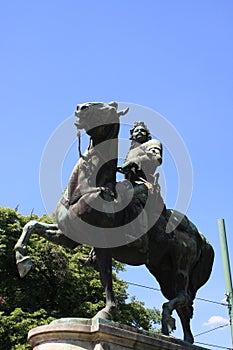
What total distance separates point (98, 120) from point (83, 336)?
333cm

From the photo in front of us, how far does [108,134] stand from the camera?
9.51 m

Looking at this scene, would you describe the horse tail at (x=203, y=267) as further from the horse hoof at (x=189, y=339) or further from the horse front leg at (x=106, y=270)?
the horse front leg at (x=106, y=270)

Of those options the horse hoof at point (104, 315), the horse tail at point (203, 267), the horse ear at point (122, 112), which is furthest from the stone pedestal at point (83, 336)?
the horse ear at point (122, 112)

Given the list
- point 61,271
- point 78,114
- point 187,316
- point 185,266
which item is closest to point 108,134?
point 78,114

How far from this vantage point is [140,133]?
36.4ft

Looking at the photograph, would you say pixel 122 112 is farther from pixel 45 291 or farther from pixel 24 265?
pixel 45 291

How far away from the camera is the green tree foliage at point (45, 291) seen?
23.4 meters

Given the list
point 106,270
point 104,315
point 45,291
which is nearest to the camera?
point 104,315

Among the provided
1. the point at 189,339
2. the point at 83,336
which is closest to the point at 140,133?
the point at 189,339

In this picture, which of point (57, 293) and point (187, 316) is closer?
point (187, 316)

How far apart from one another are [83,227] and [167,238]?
5.93ft

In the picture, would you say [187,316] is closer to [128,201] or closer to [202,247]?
[202,247]

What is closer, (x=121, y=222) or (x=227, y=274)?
(x=121, y=222)

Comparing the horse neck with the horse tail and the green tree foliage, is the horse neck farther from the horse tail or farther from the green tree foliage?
the green tree foliage
